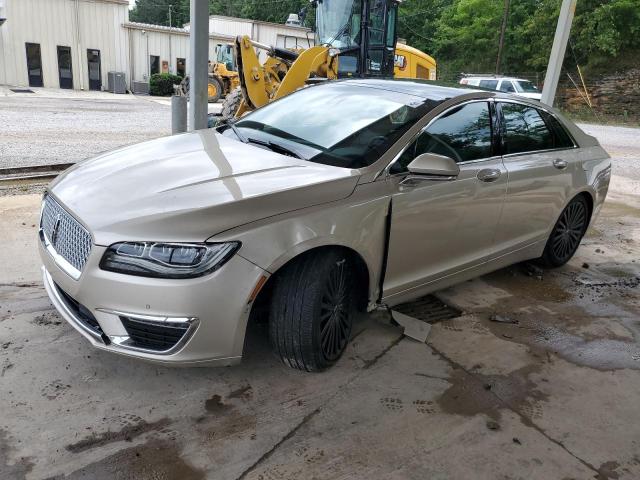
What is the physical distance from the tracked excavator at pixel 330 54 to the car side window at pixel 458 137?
653 centimetres

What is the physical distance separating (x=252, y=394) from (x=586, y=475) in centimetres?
164

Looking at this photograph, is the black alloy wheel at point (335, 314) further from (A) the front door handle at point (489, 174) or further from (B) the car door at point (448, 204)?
(A) the front door handle at point (489, 174)

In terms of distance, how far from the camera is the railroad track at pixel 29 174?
6.37 metres

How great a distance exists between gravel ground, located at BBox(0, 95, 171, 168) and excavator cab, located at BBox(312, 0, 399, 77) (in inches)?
166

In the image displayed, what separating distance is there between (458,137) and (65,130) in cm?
Answer: 1016

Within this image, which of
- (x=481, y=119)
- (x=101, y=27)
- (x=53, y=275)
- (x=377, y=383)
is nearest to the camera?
(x=53, y=275)

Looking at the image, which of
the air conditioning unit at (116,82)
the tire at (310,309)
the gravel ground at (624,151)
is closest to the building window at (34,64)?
the air conditioning unit at (116,82)

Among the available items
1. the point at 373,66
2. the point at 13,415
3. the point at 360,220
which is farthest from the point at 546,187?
the point at 373,66

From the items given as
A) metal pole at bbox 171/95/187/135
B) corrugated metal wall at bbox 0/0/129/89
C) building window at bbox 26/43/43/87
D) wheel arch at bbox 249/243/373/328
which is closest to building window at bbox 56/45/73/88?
corrugated metal wall at bbox 0/0/129/89

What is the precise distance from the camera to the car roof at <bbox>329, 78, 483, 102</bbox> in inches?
146

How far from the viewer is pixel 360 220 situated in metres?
2.94

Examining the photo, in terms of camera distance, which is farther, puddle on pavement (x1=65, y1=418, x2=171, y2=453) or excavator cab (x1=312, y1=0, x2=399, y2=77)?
excavator cab (x1=312, y1=0, x2=399, y2=77)

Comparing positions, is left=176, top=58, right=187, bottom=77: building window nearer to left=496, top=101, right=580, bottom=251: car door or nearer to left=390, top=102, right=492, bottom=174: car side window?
left=496, top=101, right=580, bottom=251: car door

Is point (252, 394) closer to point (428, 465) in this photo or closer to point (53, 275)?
point (428, 465)
